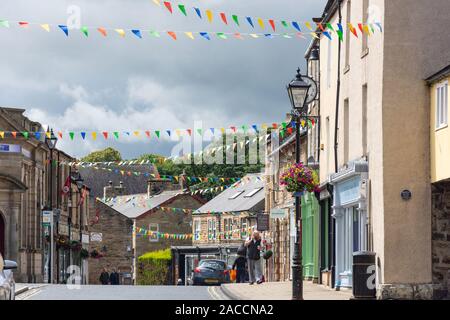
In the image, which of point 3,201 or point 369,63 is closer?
point 369,63

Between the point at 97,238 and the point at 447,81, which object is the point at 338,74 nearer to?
the point at 447,81

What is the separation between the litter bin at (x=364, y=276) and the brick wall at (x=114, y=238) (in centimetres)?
7015

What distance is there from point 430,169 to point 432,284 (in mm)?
2782

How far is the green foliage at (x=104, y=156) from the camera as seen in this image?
13050 centimetres

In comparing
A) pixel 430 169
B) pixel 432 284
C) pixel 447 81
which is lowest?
pixel 432 284

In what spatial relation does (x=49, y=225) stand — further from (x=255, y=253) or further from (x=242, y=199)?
(x=242, y=199)

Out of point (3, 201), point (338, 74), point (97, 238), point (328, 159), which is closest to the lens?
point (338, 74)

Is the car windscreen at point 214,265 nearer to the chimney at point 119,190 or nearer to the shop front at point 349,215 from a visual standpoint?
the shop front at point 349,215

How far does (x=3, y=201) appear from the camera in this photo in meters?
56.4

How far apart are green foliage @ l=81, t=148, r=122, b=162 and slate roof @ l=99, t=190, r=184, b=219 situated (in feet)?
72.0

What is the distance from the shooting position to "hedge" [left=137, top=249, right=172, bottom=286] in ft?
299

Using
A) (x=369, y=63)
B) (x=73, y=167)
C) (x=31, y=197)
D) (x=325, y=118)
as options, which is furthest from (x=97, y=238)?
(x=369, y=63)

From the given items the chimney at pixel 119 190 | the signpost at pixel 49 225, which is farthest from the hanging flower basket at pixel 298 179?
the chimney at pixel 119 190

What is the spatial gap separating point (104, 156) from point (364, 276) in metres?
106
